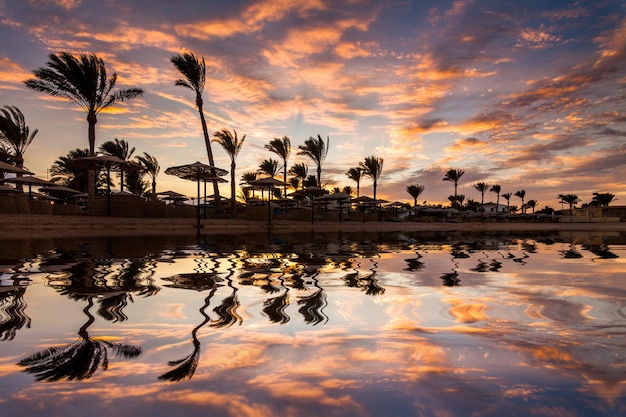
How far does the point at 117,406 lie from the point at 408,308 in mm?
2174

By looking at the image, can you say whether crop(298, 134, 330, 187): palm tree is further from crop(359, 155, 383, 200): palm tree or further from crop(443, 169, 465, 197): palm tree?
crop(443, 169, 465, 197): palm tree

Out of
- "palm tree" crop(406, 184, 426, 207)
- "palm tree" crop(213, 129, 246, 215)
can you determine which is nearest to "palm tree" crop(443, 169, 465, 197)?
"palm tree" crop(406, 184, 426, 207)

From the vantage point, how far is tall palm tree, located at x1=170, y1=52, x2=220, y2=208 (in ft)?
84.4

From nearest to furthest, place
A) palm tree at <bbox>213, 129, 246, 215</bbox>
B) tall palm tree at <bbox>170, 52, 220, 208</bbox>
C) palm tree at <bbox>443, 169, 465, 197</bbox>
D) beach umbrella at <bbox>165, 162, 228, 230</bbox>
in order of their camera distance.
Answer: beach umbrella at <bbox>165, 162, 228, 230</bbox>, tall palm tree at <bbox>170, 52, 220, 208</bbox>, palm tree at <bbox>213, 129, 246, 215</bbox>, palm tree at <bbox>443, 169, 465, 197</bbox>

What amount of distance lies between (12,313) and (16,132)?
35.1m

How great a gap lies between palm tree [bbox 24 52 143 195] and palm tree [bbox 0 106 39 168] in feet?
23.1

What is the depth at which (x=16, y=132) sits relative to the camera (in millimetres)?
27594

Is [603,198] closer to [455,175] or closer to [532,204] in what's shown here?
[532,204]

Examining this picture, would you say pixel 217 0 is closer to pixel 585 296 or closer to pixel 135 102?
pixel 585 296

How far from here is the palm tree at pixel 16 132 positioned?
85.9 ft

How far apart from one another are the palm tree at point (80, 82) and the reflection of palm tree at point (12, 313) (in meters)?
22.3

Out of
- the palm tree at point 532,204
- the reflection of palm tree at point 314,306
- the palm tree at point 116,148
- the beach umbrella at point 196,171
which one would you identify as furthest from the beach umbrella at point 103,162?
the palm tree at point 532,204

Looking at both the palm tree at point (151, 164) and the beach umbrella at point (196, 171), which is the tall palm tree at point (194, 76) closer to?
the beach umbrella at point (196, 171)

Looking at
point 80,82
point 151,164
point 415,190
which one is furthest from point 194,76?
point 415,190
